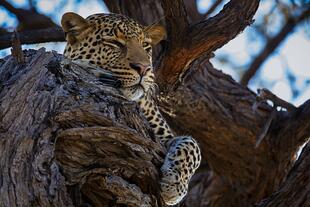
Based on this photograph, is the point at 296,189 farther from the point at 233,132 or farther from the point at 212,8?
the point at 212,8

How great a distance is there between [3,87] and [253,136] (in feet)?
12.4

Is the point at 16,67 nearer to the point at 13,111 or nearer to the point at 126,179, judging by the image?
the point at 13,111

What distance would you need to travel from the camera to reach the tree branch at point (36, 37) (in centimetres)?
779

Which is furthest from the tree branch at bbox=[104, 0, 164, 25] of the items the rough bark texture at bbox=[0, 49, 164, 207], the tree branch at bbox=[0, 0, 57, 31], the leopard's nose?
the rough bark texture at bbox=[0, 49, 164, 207]

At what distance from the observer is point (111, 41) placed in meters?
7.29

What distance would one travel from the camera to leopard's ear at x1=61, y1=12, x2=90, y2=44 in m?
7.36

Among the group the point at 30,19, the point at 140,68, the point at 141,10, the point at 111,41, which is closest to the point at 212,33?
the point at 140,68

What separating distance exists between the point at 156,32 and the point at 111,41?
43cm

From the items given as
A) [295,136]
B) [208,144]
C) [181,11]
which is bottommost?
[208,144]

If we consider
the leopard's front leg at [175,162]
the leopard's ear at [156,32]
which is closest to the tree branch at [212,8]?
the leopard's ear at [156,32]

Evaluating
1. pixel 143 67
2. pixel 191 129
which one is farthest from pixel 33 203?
pixel 191 129

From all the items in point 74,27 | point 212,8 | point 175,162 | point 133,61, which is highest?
point 212,8

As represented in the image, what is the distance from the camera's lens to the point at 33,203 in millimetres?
4969

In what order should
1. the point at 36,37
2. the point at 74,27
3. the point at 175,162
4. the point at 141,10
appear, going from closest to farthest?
the point at 175,162 < the point at 74,27 < the point at 36,37 < the point at 141,10
